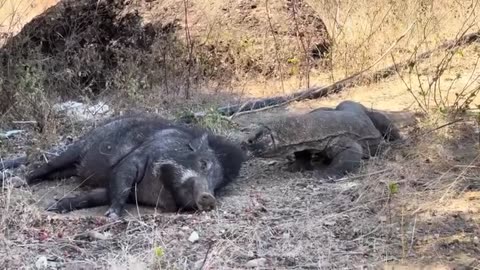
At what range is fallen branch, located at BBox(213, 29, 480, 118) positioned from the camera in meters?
8.89

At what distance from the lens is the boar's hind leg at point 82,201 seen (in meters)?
5.88

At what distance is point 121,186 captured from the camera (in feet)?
19.3

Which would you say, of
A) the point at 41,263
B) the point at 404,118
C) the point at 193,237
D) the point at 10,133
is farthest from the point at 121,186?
the point at 404,118

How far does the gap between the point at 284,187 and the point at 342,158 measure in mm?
638

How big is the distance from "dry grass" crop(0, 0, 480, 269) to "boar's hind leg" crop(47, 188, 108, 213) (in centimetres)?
11

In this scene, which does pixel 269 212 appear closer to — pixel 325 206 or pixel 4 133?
pixel 325 206

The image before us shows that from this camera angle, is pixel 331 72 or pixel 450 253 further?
pixel 331 72

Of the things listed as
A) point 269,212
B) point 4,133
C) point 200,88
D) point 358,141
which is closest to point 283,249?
point 269,212

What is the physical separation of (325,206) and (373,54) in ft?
17.0

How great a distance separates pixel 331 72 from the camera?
10.4 metres

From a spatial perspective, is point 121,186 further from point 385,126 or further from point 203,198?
point 385,126

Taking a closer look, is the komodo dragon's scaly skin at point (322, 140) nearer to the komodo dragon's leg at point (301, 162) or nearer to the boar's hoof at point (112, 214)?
the komodo dragon's leg at point (301, 162)

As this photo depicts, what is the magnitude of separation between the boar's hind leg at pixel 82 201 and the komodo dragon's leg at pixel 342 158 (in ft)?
5.88

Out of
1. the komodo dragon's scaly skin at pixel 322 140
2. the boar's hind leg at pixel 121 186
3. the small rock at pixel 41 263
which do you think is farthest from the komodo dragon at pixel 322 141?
the small rock at pixel 41 263
